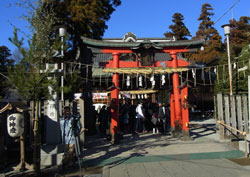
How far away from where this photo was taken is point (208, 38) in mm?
34281

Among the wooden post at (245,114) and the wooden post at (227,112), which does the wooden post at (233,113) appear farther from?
the wooden post at (245,114)

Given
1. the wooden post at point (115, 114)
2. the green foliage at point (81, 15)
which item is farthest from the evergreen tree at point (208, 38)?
the wooden post at point (115, 114)

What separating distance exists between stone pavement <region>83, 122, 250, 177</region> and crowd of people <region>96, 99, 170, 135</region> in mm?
2798

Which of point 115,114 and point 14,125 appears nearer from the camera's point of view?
point 14,125

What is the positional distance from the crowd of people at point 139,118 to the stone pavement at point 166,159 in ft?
9.18

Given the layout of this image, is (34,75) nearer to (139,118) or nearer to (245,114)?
(245,114)

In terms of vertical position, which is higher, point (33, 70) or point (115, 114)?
point (33, 70)

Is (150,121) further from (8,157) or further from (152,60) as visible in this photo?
(8,157)

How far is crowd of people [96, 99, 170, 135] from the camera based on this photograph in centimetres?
1516

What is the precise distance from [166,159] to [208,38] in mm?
29019

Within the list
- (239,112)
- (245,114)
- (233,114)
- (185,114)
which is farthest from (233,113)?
(185,114)

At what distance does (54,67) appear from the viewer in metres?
7.86

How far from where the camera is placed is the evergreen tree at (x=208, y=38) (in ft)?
102

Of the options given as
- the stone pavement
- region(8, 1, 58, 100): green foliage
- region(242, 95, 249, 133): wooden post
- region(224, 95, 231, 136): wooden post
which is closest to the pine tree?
region(8, 1, 58, 100): green foliage
